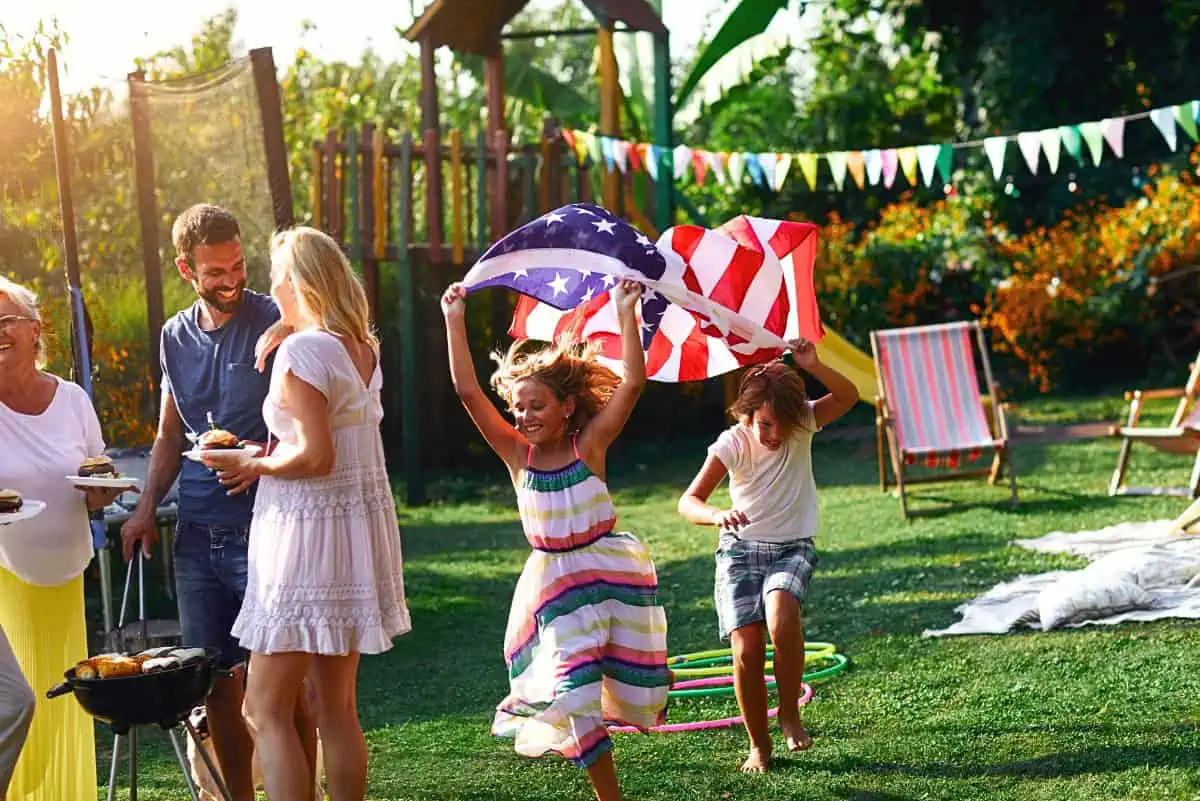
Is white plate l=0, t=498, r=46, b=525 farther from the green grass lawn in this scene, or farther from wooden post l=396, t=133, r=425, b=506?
wooden post l=396, t=133, r=425, b=506

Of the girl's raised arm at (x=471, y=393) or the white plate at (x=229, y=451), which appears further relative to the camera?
the girl's raised arm at (x=471, y=393)

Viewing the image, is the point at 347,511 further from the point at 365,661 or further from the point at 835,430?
the point at 835,430

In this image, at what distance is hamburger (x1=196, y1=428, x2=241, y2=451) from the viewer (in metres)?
4.23

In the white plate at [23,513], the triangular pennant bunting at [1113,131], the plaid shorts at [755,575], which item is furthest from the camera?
the triangular pennant bunting at [1113,131]

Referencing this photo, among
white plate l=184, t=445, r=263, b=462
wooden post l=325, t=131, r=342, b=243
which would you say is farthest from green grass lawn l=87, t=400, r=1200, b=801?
wooden post l=325, t=131, r=342, b=243

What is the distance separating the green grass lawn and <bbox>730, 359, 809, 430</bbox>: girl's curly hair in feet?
3.68

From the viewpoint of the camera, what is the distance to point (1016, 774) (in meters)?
4.96

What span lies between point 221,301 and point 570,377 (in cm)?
102

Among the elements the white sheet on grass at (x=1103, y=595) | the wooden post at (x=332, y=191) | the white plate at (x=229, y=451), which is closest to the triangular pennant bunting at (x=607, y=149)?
the wooden post at (x=332, y=191)

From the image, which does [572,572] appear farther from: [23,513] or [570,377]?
[23,513]

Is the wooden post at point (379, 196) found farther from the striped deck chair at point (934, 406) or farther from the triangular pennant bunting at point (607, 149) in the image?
the striped deck chair at point (934, 406)

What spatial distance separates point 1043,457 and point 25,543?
9956 millimetres

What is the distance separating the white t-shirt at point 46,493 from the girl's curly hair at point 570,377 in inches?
49.9

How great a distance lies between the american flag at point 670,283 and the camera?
16.3 feet
